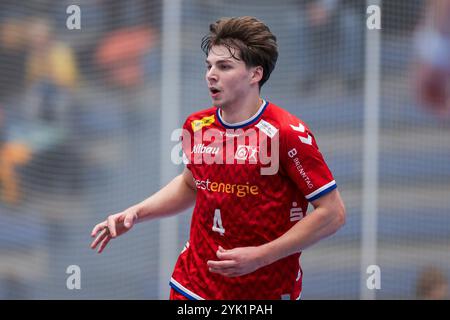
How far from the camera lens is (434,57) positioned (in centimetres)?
580

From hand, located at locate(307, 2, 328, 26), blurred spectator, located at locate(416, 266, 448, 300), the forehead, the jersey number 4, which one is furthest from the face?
blurred spectator, located at locate(416, 266, 448, 300)

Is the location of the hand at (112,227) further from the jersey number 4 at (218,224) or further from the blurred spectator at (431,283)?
the blurred spectator at (431,283)

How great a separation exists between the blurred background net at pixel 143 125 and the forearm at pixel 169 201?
215 cm

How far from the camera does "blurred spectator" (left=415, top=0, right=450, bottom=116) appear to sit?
19.0ft

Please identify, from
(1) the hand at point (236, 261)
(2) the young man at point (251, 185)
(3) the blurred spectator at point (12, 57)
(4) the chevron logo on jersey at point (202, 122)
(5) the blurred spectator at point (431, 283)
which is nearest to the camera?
(1) the hand at point (236, 261)

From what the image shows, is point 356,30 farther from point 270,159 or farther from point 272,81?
point 270,159

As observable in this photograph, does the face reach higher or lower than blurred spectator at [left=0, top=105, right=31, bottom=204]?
higher

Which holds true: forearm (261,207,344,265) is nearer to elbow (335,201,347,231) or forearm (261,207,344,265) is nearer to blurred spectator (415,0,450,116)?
elbow (335,201,347,231)

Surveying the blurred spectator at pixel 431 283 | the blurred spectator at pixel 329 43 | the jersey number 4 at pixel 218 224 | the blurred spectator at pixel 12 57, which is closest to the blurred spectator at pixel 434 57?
the blurred spectator at pixel 329 43

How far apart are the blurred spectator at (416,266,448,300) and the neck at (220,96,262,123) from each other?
2.98 m

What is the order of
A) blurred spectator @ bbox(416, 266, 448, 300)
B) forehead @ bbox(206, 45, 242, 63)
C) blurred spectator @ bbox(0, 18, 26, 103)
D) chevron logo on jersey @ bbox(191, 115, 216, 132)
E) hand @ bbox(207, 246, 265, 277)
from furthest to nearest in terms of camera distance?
blurred spectator @ bbox(0, 18, 26, 103) → blurred spectator @ bbox(416, 266, 448, 300) → chevron logo on jersey @ bbox(191, 115, 216, 132) → forehead @ bbox(206, 45, 242, 63) → hand @ bbox(207, 246, 265, 277)

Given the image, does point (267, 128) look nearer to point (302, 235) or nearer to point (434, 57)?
point (302, 235)

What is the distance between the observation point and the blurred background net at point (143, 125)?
18.7 feet

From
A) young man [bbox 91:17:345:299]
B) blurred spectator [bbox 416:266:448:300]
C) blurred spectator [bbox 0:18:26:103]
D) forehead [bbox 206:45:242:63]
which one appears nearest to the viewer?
young man [bbox 91:17:345:299]
